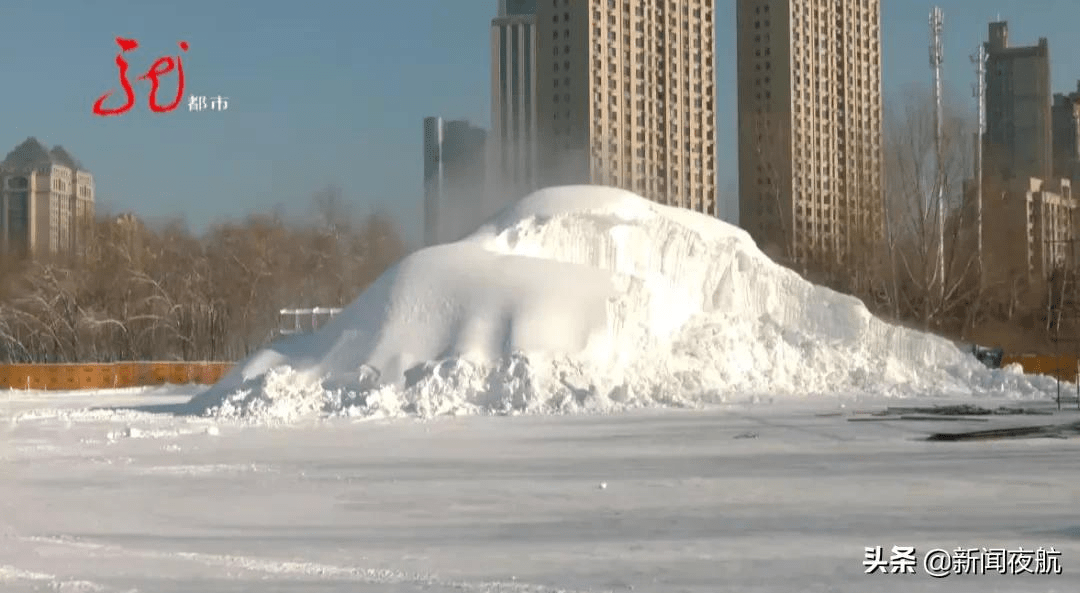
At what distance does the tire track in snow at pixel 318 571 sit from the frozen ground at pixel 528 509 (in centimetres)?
3

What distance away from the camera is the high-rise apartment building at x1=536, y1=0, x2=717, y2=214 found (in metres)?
108

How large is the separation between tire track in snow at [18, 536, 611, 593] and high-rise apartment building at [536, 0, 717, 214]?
91.2 meters

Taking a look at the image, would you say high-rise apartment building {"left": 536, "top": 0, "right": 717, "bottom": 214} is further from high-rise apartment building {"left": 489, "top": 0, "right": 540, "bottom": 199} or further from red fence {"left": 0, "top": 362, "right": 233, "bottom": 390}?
red fence {"left": 0, "top": 362, "right": 233, "bottom": 390}

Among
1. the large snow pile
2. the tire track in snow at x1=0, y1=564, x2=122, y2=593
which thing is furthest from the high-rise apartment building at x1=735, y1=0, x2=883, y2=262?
the tire track in snow at x1=0, y1=564, x2=122, y2=593

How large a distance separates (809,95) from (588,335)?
96.5m

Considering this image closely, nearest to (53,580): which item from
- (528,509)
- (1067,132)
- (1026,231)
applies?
(528,509)

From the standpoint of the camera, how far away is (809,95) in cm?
11925

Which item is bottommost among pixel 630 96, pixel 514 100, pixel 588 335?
pixel 588 335

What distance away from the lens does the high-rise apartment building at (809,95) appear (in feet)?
359

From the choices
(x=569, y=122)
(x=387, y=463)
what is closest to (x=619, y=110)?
(x=569, y=122)

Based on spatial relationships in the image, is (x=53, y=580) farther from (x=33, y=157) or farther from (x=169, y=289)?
(x=33, y=157)

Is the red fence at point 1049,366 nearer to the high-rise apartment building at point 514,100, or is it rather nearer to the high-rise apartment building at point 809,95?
the high-rise apartment building at point 514,100

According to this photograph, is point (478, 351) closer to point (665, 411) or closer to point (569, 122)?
point (665, 411)

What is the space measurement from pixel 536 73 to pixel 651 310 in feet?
277
